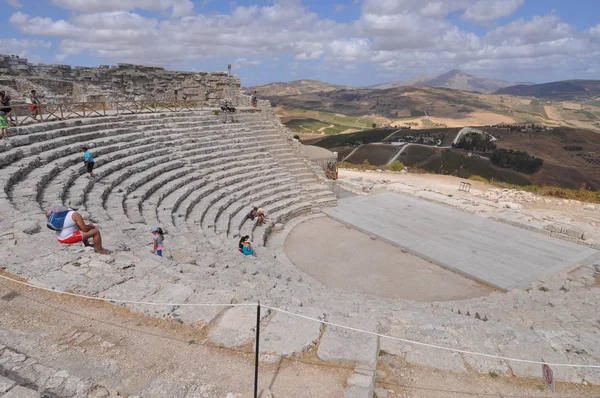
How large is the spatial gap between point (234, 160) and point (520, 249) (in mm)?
11825

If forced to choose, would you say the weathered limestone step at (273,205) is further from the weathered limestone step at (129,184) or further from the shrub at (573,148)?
the shrub at (573,148)

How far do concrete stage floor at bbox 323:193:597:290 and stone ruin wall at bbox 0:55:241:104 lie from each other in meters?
11.8

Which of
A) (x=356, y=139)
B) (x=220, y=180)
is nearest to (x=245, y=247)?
(x=220, y=180)

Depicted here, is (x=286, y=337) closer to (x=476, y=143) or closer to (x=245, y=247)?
(x=245, y=247)

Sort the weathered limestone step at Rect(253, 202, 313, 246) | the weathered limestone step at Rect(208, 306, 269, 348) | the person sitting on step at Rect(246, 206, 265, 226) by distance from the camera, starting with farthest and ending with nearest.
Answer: the person sitting on step at Rect(246, 206, 265, 226), the weathered limestone step at Rect(253, 202, 313, 246), the weathered limestone step at Rect(208, 306, 269, 348)

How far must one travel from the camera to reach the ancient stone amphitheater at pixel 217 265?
14.5ft

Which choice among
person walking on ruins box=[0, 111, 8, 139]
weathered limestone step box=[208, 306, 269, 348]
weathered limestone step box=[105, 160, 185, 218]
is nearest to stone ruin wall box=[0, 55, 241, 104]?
person walking on ruins box=[0, 111, 8, 139]

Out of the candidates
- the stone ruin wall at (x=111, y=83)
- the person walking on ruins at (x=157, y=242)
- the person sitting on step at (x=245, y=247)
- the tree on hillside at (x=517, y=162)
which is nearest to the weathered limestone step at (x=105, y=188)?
the person walking on ruins at (x=157, y=242)

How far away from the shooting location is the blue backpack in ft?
19.3

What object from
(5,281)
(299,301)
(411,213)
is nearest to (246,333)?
(299,301)


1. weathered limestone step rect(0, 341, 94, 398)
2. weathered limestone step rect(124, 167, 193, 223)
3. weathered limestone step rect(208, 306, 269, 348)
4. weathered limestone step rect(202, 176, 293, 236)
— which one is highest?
weathered limestone step rect(124, 167, 193, 223)

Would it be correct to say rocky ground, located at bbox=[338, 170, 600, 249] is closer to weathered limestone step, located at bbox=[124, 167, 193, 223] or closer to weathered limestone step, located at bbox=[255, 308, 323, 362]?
weathered limestone step, located at bbox=[124, 167, 193, 223]

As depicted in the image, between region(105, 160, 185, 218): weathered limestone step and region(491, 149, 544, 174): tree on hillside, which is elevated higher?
region(105, 160, 185, 218): weathered limestone step

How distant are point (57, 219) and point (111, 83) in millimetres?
16269
